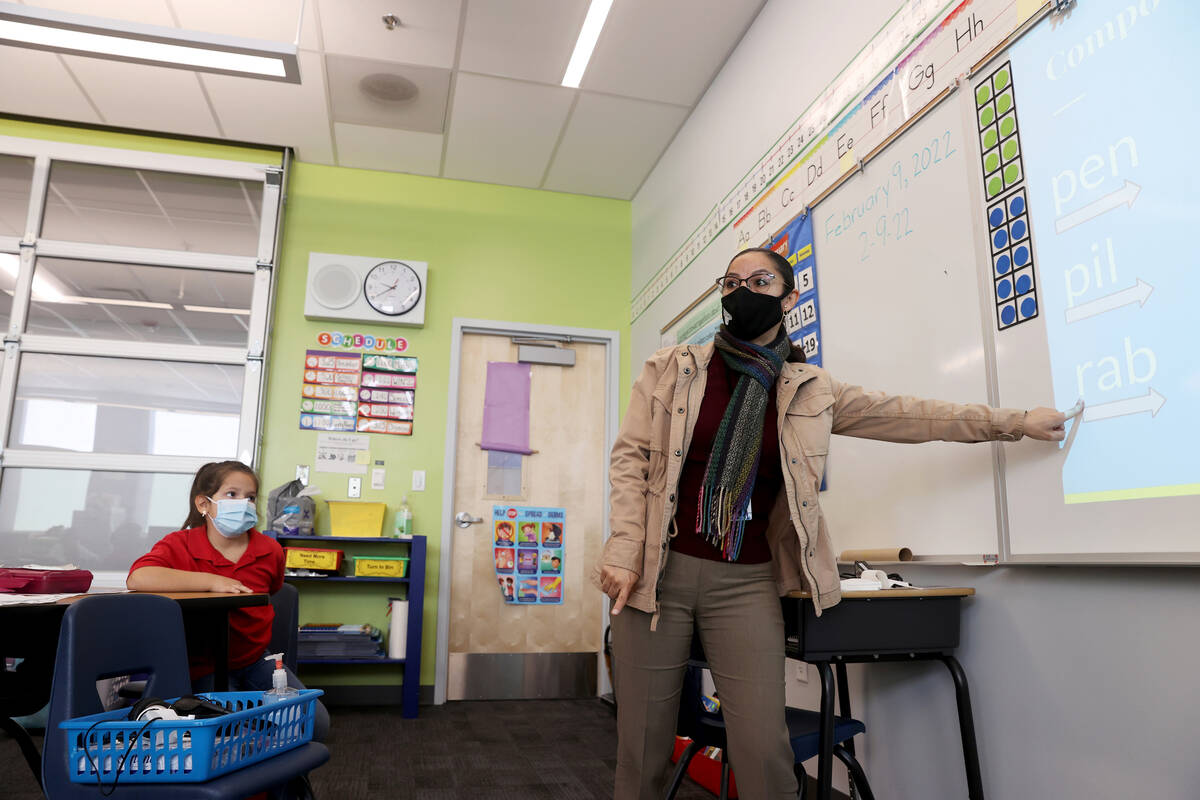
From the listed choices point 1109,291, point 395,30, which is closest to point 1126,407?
Result: point 1109,291

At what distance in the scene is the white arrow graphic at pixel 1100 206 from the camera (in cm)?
160

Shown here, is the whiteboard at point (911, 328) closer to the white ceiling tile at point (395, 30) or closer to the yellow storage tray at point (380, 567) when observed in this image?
the white ceiling tile at point (395, 30)

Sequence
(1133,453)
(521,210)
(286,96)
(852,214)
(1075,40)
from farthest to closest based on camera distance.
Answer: (521,210) → (286,96) → (852,214) → (1075,40) → (1133,453)

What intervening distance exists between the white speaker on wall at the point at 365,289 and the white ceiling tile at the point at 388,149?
59 centimetres

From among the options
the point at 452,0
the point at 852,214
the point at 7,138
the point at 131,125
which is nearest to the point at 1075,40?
the point at 852,214

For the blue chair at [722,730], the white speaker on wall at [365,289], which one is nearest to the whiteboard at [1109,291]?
the blue chair at [722,730]

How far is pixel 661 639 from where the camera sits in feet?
5.15

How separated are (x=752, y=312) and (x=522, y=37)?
251 centimetres

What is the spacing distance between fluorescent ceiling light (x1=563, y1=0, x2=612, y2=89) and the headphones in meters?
3.07

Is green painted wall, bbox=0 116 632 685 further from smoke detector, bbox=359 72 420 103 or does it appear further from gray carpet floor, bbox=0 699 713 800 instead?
smoke detector, bbox=359 72 420 103

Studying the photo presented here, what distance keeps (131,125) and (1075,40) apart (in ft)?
15.2

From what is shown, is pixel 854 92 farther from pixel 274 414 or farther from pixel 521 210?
pixel 274 414

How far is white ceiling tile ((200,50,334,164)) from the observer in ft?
13.3

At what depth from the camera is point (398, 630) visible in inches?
164
